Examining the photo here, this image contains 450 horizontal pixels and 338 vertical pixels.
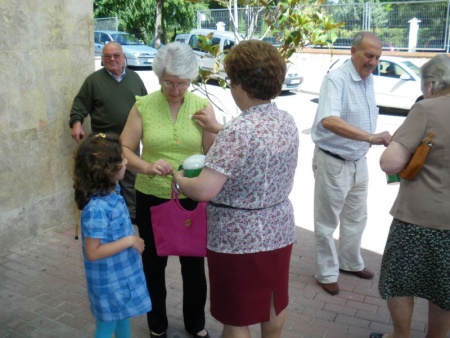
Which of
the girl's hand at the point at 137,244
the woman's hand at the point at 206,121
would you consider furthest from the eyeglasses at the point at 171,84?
the girl's hand at the point at 137,244

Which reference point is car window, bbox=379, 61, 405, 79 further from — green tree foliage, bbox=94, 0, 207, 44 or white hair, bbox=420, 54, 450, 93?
green tree foliage, bbox=94, 0, 207, 44

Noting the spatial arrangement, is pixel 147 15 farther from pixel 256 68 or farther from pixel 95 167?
pixel 256 68

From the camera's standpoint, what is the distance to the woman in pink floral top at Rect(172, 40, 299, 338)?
2.32 meters

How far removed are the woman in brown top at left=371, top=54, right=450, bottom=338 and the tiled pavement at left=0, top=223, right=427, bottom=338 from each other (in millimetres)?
755

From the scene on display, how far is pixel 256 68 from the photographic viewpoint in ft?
7.66

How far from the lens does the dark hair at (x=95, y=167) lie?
8.25 feet

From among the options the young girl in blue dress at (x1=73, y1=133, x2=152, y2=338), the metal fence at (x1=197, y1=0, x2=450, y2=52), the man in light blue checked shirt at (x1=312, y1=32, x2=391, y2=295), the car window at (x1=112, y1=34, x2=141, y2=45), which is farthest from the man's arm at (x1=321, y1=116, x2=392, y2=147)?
the car window at (x1=112, y1=34, x2=141, y2=45)

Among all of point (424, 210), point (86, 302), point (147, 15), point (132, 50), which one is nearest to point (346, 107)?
point (424, 210)

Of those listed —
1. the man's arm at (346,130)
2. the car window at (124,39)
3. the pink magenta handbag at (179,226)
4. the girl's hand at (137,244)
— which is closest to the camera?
the girl's hand at (137,244)

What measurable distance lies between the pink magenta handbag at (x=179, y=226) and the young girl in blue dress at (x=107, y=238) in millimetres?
232

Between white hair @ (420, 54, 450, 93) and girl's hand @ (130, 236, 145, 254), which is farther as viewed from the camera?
white hair @ (420, 54, 450, 93)

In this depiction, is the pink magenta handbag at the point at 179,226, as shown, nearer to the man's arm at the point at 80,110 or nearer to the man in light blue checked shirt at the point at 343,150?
the man in light blue checked shirt at the point at 343,150

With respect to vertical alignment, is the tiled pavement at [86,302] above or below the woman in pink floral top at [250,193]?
below

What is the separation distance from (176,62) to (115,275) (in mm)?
1163
